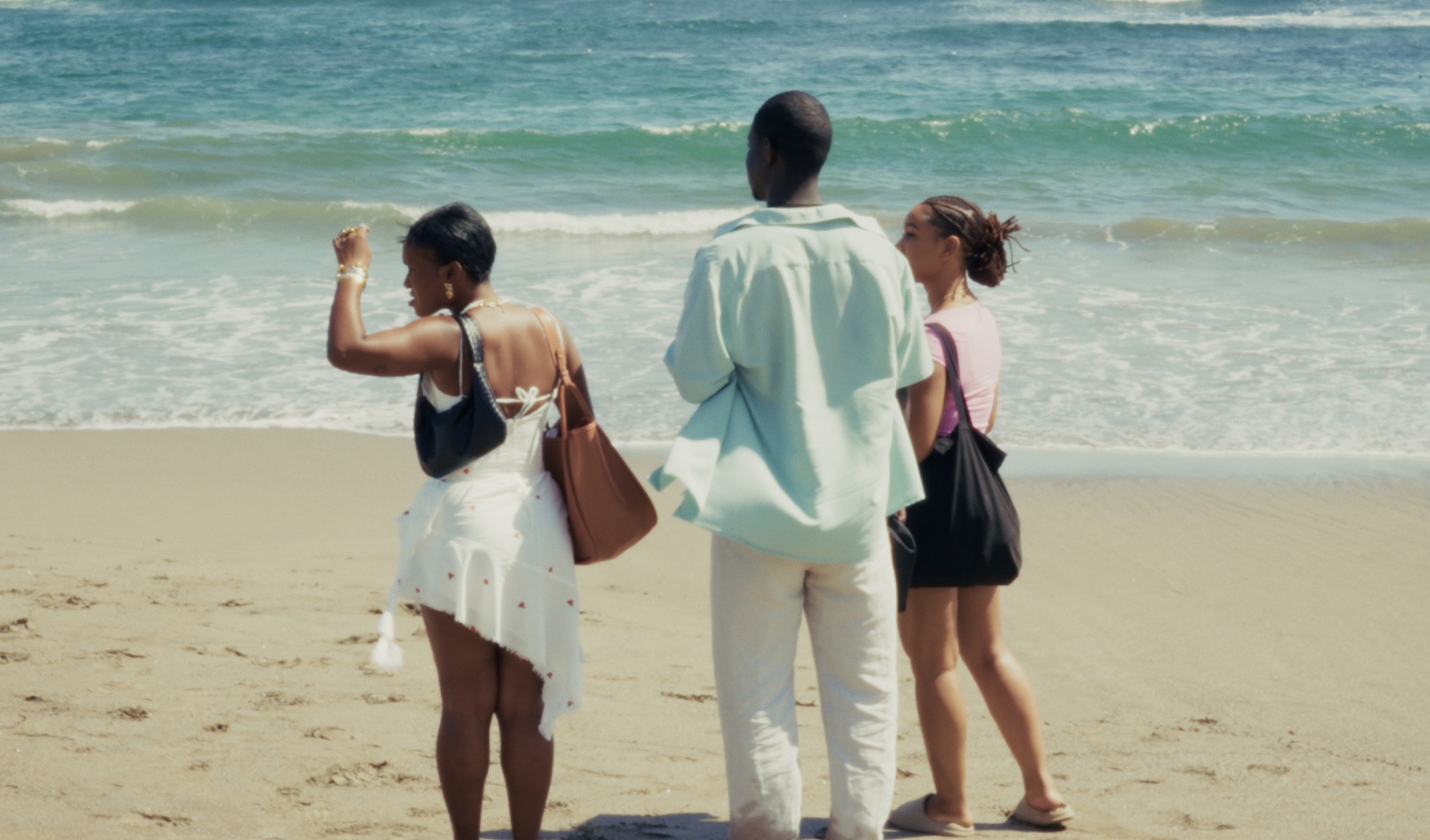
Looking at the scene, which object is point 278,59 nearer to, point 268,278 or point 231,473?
point 268,278

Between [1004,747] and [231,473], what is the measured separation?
4.05m

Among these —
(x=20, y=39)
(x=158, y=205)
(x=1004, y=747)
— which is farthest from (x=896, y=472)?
(x=20, y=39)

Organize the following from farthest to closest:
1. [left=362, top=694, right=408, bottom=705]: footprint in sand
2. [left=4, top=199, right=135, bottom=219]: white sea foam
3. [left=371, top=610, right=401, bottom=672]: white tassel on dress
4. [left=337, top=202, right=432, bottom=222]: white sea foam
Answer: [left=337, top=202, right=432, bottom=222]: white sea foam, [left=4, top=199, right=135, bottom=219]: white sea foam, [left=362, top=694, right=408, bottom=705]: footprint in sand, [left=371, top=610, right=401, bottom=672]: white tassel on dress

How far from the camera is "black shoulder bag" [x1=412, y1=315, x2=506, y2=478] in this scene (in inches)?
106

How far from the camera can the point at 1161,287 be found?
34.1 feet

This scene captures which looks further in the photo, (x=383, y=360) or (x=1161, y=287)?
(x=1161, y=287)

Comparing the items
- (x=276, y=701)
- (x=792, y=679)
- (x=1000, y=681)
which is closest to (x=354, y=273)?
(x=792, y=679)

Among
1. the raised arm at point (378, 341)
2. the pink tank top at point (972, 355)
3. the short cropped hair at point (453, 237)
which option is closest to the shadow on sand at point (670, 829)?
the pink tank top at point (972, 355)

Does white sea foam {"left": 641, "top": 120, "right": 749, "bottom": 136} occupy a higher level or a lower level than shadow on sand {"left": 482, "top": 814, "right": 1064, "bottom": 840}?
higher

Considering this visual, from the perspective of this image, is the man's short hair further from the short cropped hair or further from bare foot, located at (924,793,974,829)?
bare foot, located at (924,793,974,829)

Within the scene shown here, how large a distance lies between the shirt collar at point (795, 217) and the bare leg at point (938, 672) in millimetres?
1005

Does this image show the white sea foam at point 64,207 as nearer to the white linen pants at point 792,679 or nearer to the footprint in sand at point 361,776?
the footprint in sand at point 361,776

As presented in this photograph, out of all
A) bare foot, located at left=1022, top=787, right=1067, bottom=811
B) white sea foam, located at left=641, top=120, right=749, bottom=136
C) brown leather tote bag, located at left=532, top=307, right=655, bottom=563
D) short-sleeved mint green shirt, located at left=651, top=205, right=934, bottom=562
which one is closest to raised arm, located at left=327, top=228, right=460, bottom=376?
brown leather tote bag, located at left=532, top=307, right=655, bottom=563

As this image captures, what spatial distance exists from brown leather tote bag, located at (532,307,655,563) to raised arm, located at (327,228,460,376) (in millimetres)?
231
